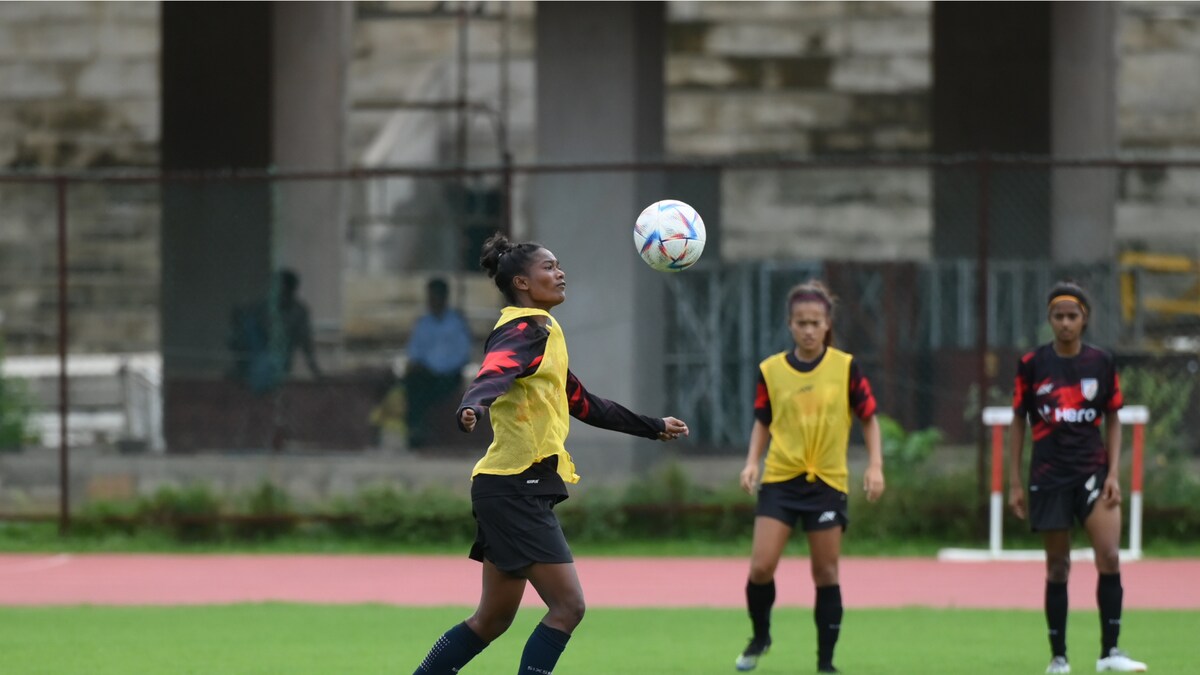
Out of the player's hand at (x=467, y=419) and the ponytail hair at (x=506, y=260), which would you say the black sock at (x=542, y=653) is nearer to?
the player's hand at (x=467, y=419)

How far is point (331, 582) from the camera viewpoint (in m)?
13.6

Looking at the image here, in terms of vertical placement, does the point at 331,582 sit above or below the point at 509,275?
below

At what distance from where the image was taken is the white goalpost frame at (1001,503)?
45.4 ft

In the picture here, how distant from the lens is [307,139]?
22203 millimetres

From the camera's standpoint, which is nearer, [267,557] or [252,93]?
[267,557]

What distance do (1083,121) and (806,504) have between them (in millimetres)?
13135

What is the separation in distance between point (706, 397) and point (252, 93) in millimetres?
7395

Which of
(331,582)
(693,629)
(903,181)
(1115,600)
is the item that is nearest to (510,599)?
(1115,600)

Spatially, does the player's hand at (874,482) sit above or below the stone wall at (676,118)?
below

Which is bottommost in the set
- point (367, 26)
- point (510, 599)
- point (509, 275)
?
point (510, 599)

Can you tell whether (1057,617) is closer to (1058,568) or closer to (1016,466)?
(1058,568)

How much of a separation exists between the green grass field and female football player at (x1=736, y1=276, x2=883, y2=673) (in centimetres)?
40

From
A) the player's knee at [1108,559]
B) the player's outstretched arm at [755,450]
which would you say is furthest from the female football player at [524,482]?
the player's knee at [1108,559]

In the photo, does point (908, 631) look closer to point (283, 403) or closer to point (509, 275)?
point (509, 275)
